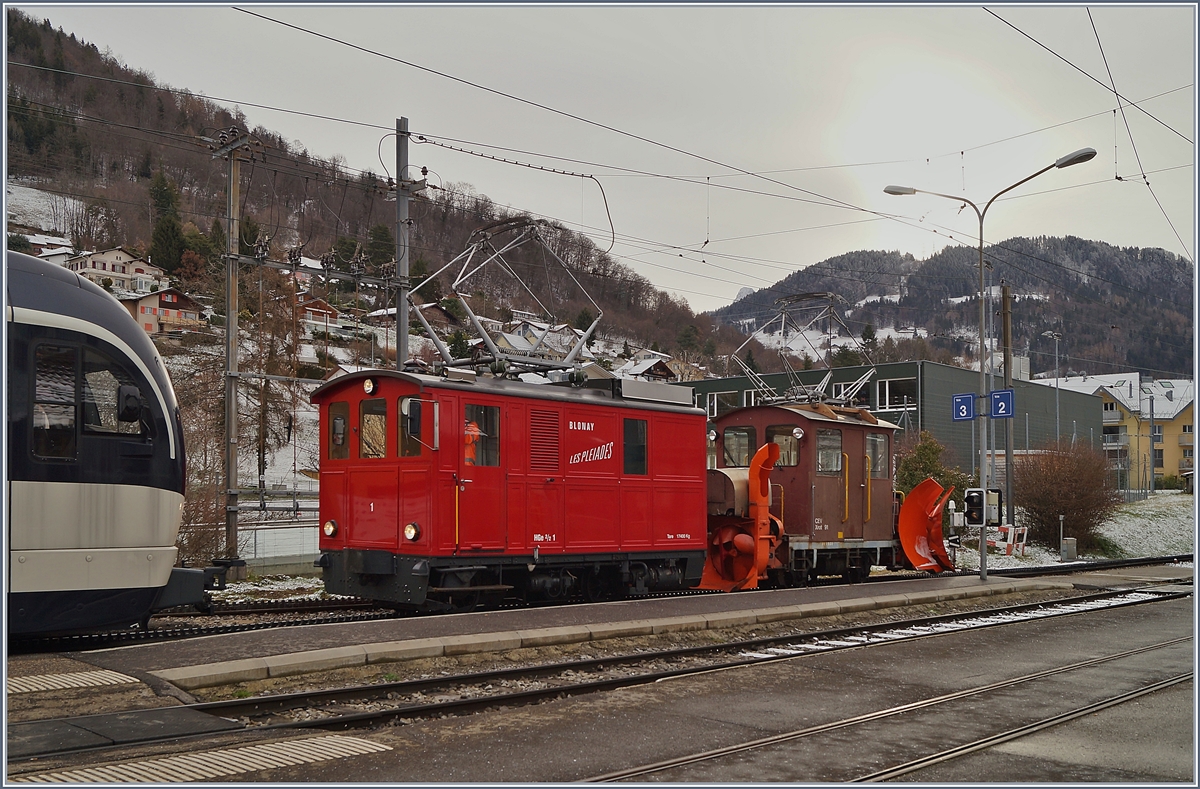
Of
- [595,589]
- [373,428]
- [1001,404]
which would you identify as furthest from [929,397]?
[373,428]

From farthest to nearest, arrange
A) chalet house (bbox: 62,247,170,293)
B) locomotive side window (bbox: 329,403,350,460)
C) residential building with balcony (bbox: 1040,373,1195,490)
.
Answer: residential building with balcony (bbox: 1040,373,1195,490), chalet house (bbox: 62,247,170,293), locomotive side window (bbox: 329,403,350,460)

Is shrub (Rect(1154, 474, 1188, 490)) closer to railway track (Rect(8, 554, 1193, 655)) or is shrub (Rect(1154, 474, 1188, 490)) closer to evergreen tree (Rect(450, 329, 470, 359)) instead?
evergreen tree (Rect(450, 329, 470, 359))

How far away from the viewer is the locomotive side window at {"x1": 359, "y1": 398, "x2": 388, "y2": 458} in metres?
12.9

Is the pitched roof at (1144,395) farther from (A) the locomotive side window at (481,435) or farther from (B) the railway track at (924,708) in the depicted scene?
(B) the railway track at (924,708)

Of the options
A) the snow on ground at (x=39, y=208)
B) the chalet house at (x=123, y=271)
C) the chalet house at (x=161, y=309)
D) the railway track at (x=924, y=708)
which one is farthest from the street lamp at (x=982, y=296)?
the snow on ground at (x=39, y=208)

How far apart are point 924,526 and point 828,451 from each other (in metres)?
4.02

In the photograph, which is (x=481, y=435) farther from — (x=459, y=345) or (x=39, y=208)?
(x=39, y=208)

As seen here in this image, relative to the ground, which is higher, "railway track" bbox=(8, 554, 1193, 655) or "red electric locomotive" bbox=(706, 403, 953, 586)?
"red electric locomotive" bbox=(706, 403, 953, 586)

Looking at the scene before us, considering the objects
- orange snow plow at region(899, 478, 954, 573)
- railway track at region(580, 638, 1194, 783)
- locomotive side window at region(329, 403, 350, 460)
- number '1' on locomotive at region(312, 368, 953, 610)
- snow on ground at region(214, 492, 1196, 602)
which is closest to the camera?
railway track at region(580, 638, 1194, 783)

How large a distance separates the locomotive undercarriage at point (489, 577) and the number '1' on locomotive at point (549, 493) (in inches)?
1.0

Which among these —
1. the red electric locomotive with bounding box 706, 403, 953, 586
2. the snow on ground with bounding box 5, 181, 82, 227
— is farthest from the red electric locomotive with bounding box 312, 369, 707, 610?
the snow on ground with bounding box 5, 181, 82, 227

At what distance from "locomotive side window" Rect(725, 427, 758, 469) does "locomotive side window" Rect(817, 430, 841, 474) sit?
1.28 metres

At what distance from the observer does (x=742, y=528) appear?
17.1 meters

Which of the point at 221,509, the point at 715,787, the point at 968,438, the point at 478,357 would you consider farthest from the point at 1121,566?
the point at 968,438
